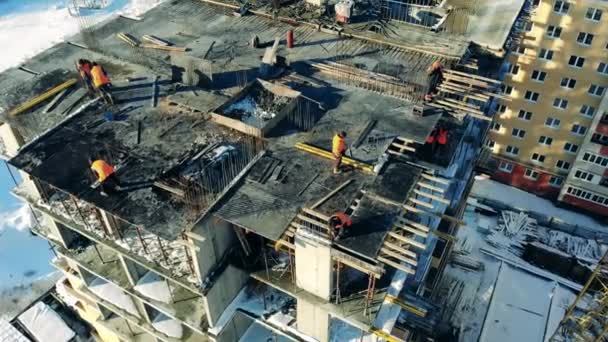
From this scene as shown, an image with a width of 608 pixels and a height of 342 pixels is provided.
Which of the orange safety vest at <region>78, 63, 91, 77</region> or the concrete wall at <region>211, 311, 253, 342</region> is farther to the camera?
the orange safety vest at <region>78, 63, 91, 77</region>

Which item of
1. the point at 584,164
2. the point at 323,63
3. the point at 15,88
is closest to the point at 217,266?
the point at 323,63

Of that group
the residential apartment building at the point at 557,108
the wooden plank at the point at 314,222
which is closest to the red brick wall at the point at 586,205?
the residential apartment building at the point at 557,108

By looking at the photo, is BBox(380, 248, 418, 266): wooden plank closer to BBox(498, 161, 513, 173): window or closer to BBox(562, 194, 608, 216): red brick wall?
BBox(498, 161, 513, 173): window

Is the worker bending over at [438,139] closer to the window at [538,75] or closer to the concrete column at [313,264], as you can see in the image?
the concrete column at [313,264]

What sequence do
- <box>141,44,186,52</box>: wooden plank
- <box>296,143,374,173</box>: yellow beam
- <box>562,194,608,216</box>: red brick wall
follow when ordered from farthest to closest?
<box>562,194,608,216</box>: red brick wall, <box>141,44,186,52</box>: wooden plank, <box>296,143,374,173</box>: yellow beam

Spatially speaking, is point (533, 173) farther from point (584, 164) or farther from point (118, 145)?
point (118, 145)

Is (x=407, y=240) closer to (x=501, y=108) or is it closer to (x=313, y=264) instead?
(x=313, y=264)

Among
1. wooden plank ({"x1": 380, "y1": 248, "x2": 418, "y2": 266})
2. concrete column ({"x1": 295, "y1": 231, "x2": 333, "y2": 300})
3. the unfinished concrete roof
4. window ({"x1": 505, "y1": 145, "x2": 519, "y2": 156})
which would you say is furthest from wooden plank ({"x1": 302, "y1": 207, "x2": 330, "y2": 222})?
window ({"x1": 505, "y1": 145, "x2": 519, "y2": 156})
